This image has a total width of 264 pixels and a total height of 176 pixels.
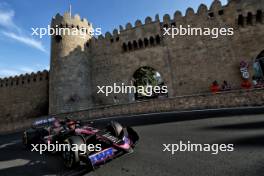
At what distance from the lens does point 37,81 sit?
23.7m

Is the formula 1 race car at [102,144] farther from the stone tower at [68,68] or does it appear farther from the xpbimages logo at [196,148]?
the stone tower at [68,68]

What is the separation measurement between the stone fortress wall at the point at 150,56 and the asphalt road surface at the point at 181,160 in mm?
8625

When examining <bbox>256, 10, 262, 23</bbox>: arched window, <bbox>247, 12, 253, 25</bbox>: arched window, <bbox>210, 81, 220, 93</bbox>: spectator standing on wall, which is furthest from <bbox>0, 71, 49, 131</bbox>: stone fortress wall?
<bbox>256, 10, 262, 23</bbox>: arched window

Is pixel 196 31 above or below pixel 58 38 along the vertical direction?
below

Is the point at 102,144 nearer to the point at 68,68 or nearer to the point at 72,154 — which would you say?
the point at 72,154

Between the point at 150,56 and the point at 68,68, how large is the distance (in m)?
8.71

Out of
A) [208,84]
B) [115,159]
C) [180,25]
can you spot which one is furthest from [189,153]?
[180,25]

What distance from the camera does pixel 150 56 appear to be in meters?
19.8

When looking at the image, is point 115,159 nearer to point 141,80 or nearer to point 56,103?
point 56,103

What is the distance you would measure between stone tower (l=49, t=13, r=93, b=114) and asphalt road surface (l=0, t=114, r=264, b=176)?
45.2 ft

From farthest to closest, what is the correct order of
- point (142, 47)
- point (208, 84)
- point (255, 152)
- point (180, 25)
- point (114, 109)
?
point (142, 47)
point (180, 25)
point (208, 84)
point (114, 109)
point (255, 152)

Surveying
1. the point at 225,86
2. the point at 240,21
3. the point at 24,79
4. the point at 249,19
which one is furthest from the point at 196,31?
the point at 24,79

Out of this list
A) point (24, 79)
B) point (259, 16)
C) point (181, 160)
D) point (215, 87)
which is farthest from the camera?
point (24, 79)

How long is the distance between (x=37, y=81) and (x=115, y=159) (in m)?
22.5
